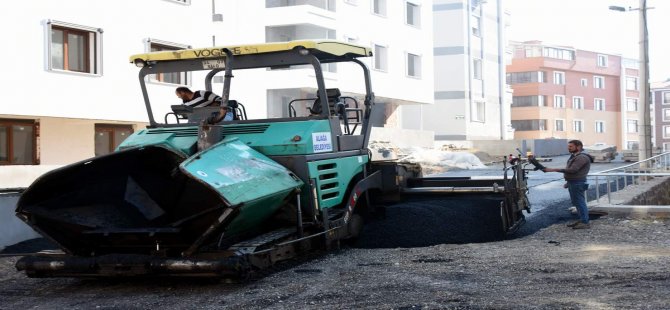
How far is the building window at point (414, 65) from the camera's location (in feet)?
136

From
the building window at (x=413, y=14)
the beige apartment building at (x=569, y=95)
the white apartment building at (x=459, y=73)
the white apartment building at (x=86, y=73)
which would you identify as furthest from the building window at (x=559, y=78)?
the white apartment building at (x=86, y=73)

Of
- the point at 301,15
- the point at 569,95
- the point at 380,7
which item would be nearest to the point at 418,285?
the point at 301,15

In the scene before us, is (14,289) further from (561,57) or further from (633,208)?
(561,57)

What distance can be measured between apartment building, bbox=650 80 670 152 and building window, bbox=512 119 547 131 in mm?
31011

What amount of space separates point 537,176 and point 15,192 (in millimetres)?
16881

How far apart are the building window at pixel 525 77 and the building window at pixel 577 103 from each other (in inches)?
185

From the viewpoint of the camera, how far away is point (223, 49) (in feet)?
32.3

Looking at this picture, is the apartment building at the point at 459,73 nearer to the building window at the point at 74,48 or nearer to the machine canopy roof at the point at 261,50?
the building window at the point at 74,48

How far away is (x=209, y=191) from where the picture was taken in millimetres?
8758

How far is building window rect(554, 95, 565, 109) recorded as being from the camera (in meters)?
75.2

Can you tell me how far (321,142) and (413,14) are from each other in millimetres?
33285

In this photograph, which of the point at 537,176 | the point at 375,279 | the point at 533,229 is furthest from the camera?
the point at 537,176

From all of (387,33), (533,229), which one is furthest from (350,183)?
(387,33)

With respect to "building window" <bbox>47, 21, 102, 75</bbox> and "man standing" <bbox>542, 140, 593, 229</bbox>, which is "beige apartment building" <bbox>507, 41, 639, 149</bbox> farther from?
"man standing" <bbox>542, 140, 593, 229</bbox>
